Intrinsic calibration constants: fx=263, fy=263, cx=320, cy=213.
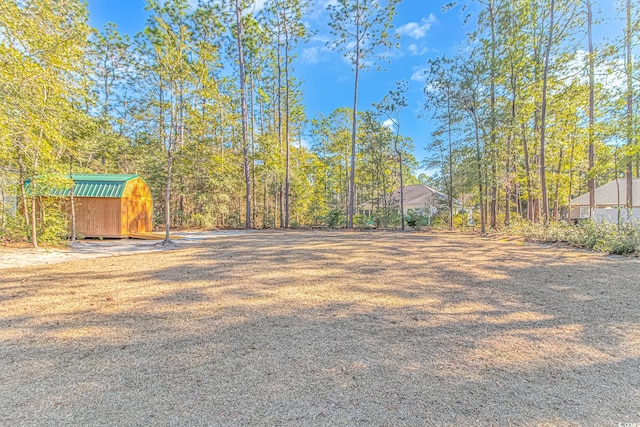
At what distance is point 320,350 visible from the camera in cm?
A: 216

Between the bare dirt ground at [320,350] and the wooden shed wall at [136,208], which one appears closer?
the bare dirt ground at [320,350]

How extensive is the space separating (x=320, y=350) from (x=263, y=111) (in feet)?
65.0

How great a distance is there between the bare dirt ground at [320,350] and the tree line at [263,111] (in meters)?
4.19

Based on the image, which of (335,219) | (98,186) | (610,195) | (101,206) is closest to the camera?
(101,206)

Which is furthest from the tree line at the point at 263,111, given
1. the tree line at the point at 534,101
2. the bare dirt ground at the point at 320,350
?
the bare dirt ground at the point at 320,350

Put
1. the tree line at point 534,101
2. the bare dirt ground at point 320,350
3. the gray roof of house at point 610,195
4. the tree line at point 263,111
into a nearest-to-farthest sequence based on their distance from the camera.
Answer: the bare dirt ground at point 320,350
the tree line at point 263,111
the tree line at point 534,101
the gray roof of house at point 610,195

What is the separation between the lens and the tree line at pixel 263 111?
19.7ft

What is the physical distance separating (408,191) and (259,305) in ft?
100

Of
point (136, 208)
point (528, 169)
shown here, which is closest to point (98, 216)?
point (136, 208)

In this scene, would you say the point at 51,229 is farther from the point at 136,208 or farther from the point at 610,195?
the point at 610,195

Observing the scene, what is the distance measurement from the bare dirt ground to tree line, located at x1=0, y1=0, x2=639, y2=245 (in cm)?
419

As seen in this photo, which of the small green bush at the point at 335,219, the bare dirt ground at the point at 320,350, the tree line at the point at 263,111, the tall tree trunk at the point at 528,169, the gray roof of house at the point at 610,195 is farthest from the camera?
the gray roof of house at the point at 610,195

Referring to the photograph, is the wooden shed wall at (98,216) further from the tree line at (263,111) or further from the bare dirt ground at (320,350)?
the bare dirt ground at (320,350)

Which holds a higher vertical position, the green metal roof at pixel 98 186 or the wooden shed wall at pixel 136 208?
the green metal roof at pixel 98 186
